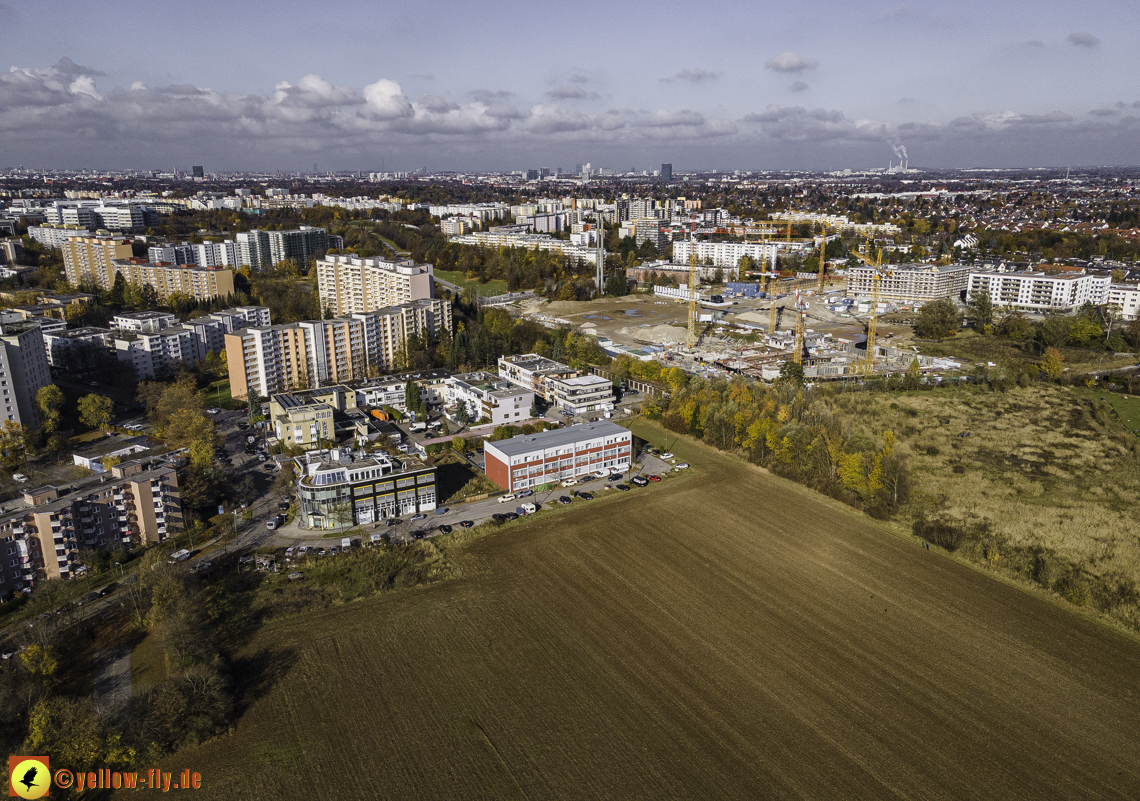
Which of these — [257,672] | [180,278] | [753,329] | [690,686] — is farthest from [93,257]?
[690,686]

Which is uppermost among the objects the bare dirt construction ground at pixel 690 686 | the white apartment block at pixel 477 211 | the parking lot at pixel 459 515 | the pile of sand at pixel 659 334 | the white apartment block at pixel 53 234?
the white apartment block at pixel 477 211

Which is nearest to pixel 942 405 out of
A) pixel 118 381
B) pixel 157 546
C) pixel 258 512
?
pixel 258 512

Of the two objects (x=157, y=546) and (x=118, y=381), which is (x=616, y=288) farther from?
(x=157, y=546)

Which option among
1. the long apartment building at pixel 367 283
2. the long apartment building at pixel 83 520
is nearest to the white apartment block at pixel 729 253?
the long apartment building at pixel 367 283

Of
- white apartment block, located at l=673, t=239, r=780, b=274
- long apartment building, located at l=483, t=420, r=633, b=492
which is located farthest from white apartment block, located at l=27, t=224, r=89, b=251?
white apartment block, located at l=673, t=239, r=780, b=274

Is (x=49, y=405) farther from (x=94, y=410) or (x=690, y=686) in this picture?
(x=690, y=686)

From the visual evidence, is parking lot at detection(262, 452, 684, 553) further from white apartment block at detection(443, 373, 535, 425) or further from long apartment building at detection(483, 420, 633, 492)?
white apartment block at detection(443, 373, 535, 425)

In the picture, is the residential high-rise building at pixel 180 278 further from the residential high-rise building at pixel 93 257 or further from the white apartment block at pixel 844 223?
the white apartment block at pixel 844 223
